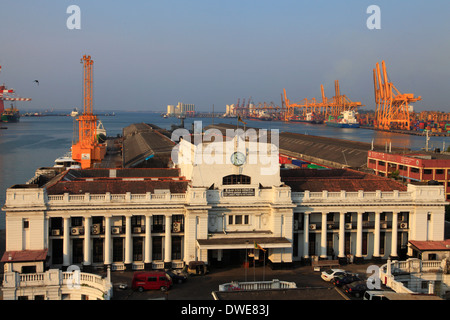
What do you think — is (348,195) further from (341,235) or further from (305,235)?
(305,235)

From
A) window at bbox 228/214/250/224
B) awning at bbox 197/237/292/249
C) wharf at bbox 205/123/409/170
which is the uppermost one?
wharf at bbox 205/123/409/170

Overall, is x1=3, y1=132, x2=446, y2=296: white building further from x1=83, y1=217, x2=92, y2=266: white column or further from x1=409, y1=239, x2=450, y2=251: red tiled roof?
x1=409, y1=239, x2=450, y2=251: red tiled roof

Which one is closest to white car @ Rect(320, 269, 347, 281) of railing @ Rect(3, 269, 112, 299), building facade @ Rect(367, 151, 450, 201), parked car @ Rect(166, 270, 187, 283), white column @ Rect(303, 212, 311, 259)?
white column @ Rect(303, 212, 311, 259)

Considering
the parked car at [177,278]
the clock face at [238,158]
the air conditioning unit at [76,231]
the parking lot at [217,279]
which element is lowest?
the parking lot at [217,279]

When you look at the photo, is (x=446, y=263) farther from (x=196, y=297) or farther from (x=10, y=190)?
(x=10, y=190)

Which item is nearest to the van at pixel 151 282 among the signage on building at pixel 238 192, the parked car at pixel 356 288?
the signage on building at pixel 238 192

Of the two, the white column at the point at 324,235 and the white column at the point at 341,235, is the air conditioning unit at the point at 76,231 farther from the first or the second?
the white column at the point at 341,235

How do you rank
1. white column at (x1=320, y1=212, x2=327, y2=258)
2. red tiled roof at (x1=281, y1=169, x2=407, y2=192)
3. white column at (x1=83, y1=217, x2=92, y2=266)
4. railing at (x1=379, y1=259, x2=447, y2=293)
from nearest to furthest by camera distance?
railing at (x1=379, y1=259, x2=447, y2=293) → white column at (x1=83, y1=217, x2=92, y2=266) → white column at (x1=320, y1=212, x2=327, y2=258) → red tiled roof at (x1=281, y1=169, x2=407, y2=192)
